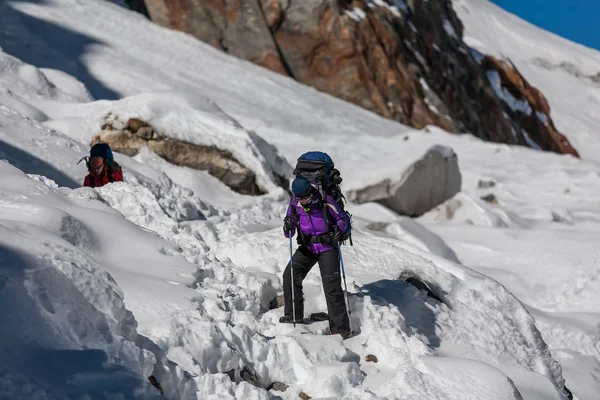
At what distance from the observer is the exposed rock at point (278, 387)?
170 inches

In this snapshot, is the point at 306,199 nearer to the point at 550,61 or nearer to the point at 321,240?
the point at 321,240

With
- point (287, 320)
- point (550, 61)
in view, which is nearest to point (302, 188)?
point (287, 320)

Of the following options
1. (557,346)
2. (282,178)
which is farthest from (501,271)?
(282,178)

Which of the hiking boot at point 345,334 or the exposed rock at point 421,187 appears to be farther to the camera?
the exposed rock at point 421,187

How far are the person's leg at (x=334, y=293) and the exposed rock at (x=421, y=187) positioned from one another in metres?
10.2

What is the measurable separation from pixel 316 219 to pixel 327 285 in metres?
0.46

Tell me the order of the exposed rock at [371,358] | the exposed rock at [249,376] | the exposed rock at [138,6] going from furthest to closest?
1. the exposed rock at [138,6]
2. the exposed rock at [371,358]
3. the exposed rock at [249,376]

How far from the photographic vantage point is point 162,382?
3543 millimetres

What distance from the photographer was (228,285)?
5.33m

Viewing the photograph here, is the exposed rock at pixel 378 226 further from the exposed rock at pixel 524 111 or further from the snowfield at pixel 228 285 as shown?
the exposed rock at pixel 524 111

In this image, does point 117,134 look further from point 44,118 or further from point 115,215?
point 115,215

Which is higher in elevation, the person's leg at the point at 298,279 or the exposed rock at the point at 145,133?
the person's leg at the point at 298,279

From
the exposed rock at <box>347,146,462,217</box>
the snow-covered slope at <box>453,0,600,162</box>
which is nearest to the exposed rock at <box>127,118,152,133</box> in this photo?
the exposed rock at <box>347,146,462,217</box>

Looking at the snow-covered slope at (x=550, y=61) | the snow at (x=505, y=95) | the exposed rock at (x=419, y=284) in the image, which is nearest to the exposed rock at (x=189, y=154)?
the exposed rock at (x=419, y=284)
